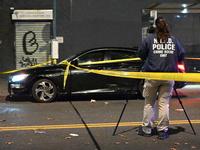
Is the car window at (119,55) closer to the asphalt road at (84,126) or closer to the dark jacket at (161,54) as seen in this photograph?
the asphalt road at (84,126)

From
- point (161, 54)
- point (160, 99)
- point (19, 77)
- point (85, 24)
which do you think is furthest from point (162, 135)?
point (85, 24)

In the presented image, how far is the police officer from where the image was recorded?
546 centimetres

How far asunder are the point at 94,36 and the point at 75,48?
0.99 meters

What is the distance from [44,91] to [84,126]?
3.21 metres

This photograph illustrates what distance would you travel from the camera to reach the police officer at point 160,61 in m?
5.46

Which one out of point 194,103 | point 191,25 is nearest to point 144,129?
point 194,103

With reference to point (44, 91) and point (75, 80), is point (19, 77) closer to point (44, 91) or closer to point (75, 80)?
point (44, 91)

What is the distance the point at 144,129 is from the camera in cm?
579

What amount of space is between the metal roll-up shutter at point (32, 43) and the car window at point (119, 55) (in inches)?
222

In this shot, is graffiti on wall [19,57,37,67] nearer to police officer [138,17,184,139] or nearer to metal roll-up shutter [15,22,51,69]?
metal roll-up shutter [15,22,51,69]

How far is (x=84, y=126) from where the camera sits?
21.6ft

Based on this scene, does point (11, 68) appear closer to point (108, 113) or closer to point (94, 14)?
point (94, 14)

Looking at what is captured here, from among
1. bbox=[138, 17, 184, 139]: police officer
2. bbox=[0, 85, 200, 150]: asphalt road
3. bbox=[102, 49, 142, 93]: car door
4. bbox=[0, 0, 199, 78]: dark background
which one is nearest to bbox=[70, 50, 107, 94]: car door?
Answer: bbox=[102, 49, 142, 93]: car door

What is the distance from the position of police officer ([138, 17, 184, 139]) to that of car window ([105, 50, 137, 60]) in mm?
4157
